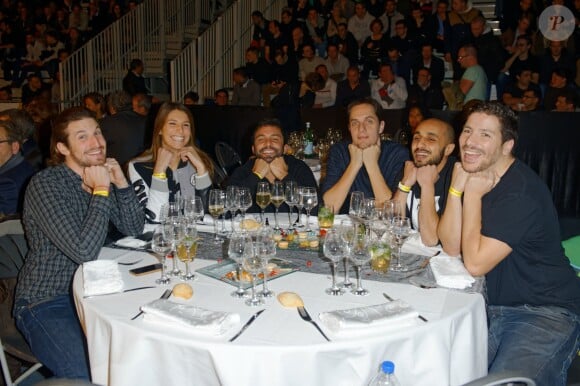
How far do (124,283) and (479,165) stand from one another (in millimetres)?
1513

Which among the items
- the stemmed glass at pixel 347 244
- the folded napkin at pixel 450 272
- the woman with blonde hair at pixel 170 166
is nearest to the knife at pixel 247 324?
the stemmed glass at pixel 347 244

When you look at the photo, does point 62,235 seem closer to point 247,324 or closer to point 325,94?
point 247,324

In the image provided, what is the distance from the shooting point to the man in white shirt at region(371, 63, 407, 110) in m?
8.16

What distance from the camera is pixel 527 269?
7.54 feet

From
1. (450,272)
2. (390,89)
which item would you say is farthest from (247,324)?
(390,89)

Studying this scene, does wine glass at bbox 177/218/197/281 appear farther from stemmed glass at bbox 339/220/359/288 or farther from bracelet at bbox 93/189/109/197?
stemmed glass at bbox 339/220/359/288

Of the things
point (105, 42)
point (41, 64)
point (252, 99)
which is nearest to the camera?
point (252, 99)

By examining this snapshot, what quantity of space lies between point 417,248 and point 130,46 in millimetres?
10177

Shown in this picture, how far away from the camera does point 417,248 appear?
2533 mm

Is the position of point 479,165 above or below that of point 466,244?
above

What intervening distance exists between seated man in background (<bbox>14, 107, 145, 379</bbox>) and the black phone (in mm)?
223

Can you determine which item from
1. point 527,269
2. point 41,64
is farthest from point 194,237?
point 41,64

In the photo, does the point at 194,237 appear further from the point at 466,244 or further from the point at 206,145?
the point at 206,145

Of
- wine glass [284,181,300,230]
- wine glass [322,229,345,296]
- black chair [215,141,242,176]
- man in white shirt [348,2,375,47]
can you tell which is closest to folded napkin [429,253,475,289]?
wine glass [322,229,345,296]
